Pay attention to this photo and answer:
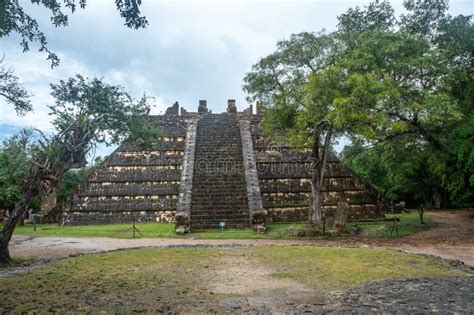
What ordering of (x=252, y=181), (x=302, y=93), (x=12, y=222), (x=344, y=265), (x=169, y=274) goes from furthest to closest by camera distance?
(x=252, y=181) → (x=302, y=93) → (x=12, y=222) → (x=344, y=265) → (x=169, y=274)

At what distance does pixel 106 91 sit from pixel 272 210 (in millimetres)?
10432

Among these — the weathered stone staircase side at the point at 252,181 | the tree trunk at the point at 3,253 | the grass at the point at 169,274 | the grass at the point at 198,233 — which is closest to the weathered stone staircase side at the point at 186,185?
the grass at the point at 198,233

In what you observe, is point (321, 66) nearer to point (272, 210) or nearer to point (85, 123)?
point (272, 210)

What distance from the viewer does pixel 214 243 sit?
13.2m

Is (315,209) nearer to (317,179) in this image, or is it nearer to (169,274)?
(317,179)

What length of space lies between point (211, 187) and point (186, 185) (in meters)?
1.22

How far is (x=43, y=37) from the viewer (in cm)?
719

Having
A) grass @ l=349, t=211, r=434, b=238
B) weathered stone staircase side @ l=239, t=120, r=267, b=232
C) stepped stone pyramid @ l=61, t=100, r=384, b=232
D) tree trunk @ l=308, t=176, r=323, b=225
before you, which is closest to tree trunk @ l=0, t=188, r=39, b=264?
stepped stone pyramid @ l=61, t=100, r=384, b=232

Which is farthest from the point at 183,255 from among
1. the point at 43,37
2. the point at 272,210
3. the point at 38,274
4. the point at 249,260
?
the point at 272,210

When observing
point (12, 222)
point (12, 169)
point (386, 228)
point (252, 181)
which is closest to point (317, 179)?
point (386, 228)

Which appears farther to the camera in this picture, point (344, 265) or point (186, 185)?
point (186, 185)

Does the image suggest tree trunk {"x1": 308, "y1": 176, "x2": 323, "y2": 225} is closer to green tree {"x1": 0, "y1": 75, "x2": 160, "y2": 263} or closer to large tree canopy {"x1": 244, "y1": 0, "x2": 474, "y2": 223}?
large tree canopy {"x1": 244, "y1": 0, "x2": 474, "y2": 223}

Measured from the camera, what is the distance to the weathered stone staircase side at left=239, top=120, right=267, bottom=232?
15909 mm

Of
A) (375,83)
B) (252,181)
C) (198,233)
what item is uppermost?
(375,83)
